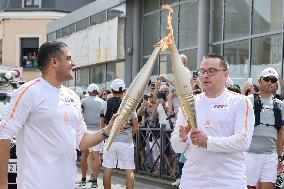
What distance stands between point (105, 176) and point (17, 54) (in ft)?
104

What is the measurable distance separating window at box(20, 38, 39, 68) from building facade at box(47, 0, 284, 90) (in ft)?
50.6

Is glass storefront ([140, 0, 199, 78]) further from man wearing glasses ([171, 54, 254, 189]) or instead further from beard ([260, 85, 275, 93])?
man wearing glasses ([171, 54, 254, 189])

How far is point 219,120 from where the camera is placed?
452 centimetres

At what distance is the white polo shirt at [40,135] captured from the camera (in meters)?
4.28

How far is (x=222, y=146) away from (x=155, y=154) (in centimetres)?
791

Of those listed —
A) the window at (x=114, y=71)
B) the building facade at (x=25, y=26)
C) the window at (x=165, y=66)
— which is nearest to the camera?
the window at (x=165, y=66)

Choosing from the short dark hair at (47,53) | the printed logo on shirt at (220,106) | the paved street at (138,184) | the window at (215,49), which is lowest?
the paved street at (138,184)

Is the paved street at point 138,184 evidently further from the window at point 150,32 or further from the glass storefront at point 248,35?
the window at point 150,32

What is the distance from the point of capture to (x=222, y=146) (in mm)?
4383

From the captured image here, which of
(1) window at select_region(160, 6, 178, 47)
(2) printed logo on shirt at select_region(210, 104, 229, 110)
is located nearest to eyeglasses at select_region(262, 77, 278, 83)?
(2) printed logo on shirt at select_region(210, 104, 229, 110)

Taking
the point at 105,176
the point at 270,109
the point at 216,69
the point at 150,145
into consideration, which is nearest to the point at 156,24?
the point at 150,145

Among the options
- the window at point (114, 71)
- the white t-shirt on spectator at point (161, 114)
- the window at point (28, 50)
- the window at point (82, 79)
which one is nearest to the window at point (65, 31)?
the window at point (82, 79)

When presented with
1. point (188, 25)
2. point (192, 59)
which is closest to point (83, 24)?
point (188, 25)

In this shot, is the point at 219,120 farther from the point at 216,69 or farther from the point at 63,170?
the point at 63,170
